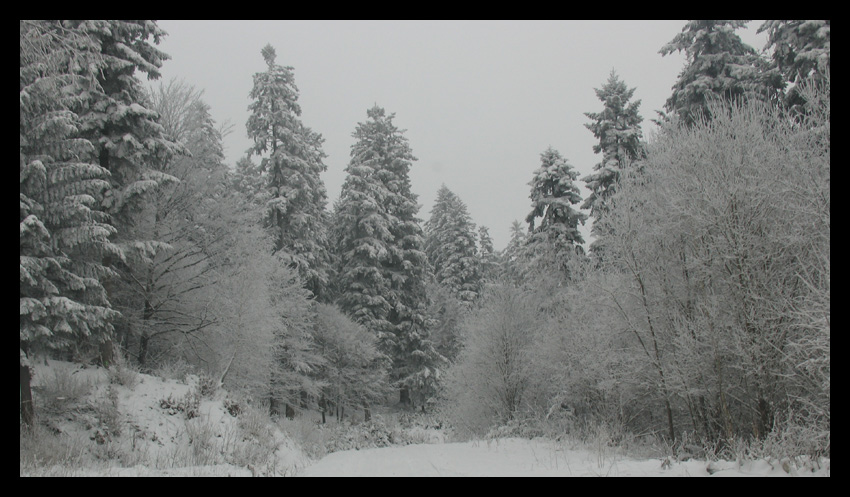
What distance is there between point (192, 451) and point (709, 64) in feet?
68.1

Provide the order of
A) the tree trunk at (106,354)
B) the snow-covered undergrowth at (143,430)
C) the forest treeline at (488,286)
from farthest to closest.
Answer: the tree trunk at (106,354)
the forest treeline at (488,286)
the snow-covered undergrowth at (143,430)

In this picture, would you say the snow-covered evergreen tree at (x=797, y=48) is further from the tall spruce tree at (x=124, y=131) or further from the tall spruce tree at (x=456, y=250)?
the tall spruce tree at (x=456, y=250)

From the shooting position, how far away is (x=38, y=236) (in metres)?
8.79

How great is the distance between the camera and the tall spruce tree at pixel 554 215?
22.9 meters

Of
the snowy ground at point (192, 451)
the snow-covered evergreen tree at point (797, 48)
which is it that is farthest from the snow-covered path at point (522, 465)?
the snow-covered evergreen tree at point (797, 48)

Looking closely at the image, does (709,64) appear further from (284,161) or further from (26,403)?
(26,403)

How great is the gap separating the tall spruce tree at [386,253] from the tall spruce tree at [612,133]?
44.6ft

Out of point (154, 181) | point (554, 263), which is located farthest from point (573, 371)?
point (154, 181)

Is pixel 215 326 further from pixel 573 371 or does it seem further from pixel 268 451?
pixel 573 371

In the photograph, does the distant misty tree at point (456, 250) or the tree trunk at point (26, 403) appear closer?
the tree trunk at point (26, 403)

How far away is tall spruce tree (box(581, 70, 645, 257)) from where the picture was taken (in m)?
21.5

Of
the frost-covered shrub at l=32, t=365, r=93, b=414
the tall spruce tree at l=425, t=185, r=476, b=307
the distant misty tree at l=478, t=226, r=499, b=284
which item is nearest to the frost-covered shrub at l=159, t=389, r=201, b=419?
the frost-covered shrub at l=32, t=365, r=93, b=414

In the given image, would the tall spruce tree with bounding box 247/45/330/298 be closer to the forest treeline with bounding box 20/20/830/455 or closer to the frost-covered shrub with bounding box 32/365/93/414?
the forest treeline with bounding box 20/20/830/455
